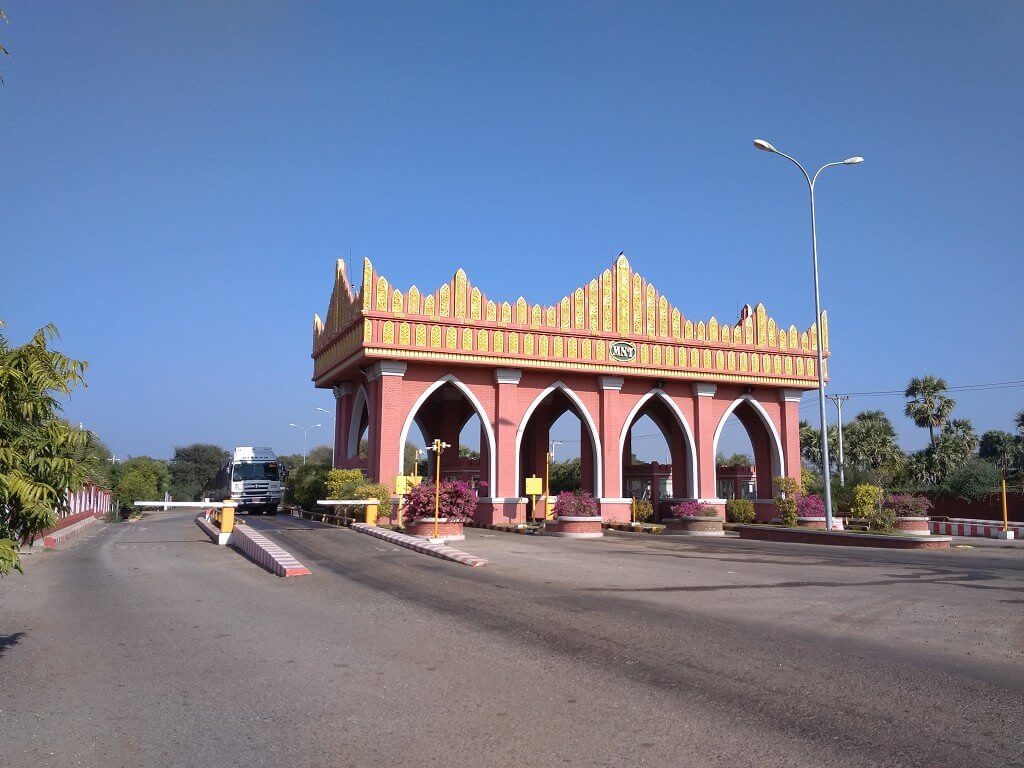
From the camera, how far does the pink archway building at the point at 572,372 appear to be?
2886 centimetres

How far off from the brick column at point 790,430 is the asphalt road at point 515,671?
21114 millimetres

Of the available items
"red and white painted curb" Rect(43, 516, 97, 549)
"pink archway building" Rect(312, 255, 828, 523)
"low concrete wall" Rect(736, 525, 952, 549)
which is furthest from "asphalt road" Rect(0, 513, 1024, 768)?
"pink archway building" Rect(312, 255, 828, 523)

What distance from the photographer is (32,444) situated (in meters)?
5.76

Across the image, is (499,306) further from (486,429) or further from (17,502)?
(17,502)

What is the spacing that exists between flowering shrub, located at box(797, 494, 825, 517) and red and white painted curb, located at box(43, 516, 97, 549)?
25297 mm

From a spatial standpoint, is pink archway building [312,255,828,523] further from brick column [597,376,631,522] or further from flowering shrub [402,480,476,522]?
flowering shrub [402,480,476,522]

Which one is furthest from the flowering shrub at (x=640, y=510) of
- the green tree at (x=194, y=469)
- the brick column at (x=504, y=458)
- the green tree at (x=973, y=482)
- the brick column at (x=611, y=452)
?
the green tree at (x=194, y=469)

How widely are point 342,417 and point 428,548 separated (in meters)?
19.9

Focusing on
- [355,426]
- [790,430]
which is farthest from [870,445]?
[355,426]

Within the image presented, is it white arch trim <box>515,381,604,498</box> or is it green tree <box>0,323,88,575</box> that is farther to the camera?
white arch trim <box>515,381,604,498</box>

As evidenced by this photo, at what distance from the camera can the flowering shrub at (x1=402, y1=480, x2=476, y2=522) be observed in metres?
21.5

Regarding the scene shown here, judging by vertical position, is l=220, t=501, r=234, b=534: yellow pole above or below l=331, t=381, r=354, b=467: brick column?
below

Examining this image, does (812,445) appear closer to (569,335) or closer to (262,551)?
(569,335)

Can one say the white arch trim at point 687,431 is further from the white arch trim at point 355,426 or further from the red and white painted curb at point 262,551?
the red and white painted curb at point 262,551
